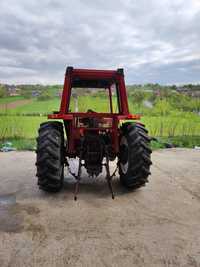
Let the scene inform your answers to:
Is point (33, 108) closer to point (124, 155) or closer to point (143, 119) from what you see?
point (143, 119)

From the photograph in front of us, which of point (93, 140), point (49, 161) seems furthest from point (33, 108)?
point (49, 161)

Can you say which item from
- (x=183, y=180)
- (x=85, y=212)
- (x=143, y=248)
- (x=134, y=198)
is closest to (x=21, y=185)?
(x=85, y=212)

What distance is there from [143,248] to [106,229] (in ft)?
1.39

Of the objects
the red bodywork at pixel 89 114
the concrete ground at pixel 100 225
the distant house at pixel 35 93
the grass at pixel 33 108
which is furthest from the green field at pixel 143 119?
the concrete ground at pixel 100 225

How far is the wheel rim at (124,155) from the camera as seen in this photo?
3.48 meters

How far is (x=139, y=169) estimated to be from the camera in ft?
10.4

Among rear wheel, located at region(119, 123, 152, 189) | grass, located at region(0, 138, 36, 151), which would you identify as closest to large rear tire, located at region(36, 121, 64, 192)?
rear wheel, located at region(119, 123, 152, 189)

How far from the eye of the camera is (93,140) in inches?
134

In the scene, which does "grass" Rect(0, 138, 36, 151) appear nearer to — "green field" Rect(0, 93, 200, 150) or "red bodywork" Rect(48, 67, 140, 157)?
"green field" Rect(0, 93, 200, 150)

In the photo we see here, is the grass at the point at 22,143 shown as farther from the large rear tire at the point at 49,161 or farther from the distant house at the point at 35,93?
the large rear tire at the point at 49,161

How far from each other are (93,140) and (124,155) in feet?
1.71

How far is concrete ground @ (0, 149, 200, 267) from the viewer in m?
1.77

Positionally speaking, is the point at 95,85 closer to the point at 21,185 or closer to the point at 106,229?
the point at 21,185

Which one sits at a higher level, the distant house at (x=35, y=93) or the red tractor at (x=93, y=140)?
the distant house at (x=35, y=93)
